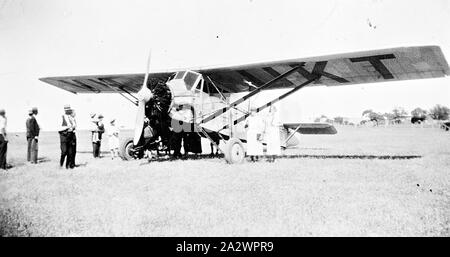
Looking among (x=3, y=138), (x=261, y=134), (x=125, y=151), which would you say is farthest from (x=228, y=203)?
(x=3, y=138)

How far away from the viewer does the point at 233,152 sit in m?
9.76

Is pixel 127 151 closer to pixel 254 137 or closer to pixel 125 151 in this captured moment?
pixel 125 151

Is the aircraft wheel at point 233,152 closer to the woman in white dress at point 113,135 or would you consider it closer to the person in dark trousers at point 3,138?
the woman in white dress at point 113,135

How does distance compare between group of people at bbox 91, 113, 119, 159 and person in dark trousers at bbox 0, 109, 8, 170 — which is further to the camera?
group of people at bbox 91, 113, 119, 159

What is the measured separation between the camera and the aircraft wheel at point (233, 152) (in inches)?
376

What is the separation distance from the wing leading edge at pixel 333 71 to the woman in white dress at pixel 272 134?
1140mm

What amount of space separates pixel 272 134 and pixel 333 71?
8.86 feet

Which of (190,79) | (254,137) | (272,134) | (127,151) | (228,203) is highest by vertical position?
(190,79)

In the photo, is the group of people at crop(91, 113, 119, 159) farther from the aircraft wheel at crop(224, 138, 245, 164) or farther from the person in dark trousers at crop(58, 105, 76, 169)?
the aircraft wheel at crop(224, 138, 245, 164)

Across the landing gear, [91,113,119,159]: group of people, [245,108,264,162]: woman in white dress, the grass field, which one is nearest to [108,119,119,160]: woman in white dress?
[91,113,119,159]: group of people

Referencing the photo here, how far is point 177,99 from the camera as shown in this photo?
9.68 meters

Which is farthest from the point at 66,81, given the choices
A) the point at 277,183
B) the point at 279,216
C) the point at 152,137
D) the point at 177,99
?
the point at 279,216

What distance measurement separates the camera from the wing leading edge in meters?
8.60
